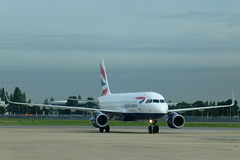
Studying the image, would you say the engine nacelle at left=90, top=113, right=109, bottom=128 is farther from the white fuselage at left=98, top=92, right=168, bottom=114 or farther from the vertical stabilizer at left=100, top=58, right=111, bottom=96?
the vertical stabilizer at left=100, top=58, right=111, bottom=96

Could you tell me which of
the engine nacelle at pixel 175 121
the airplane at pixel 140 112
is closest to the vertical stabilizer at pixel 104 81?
the airplane at pixel 140 112

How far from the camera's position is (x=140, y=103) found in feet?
166

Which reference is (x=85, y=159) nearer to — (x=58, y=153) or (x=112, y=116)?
(x=58, y=153)

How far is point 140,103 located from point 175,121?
3.70 meters

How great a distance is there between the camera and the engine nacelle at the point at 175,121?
2000 inches

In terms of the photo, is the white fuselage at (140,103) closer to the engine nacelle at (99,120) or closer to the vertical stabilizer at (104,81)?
the engine nacelle at (99,120)

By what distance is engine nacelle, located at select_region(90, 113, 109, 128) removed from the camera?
168ft

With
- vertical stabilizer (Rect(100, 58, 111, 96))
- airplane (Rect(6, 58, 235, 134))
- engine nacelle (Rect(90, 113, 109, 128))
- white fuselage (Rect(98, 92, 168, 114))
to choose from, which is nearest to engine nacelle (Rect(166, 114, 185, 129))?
airplane (Rect(6, 58, 235, 134))

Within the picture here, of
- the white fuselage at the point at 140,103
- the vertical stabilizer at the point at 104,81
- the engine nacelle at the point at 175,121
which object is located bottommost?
the engine nacelle at the point at 175,121

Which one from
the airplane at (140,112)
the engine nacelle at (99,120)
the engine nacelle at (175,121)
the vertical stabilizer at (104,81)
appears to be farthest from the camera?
the vertical stabilizer at (104,81)

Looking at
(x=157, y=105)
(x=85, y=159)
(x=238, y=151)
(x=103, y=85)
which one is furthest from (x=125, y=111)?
(x=85, y=159)

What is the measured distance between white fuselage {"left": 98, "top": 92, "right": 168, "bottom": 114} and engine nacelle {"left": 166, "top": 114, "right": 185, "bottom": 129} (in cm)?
192

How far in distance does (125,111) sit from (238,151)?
1181 inches

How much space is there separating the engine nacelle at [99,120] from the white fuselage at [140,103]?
2.61 m
